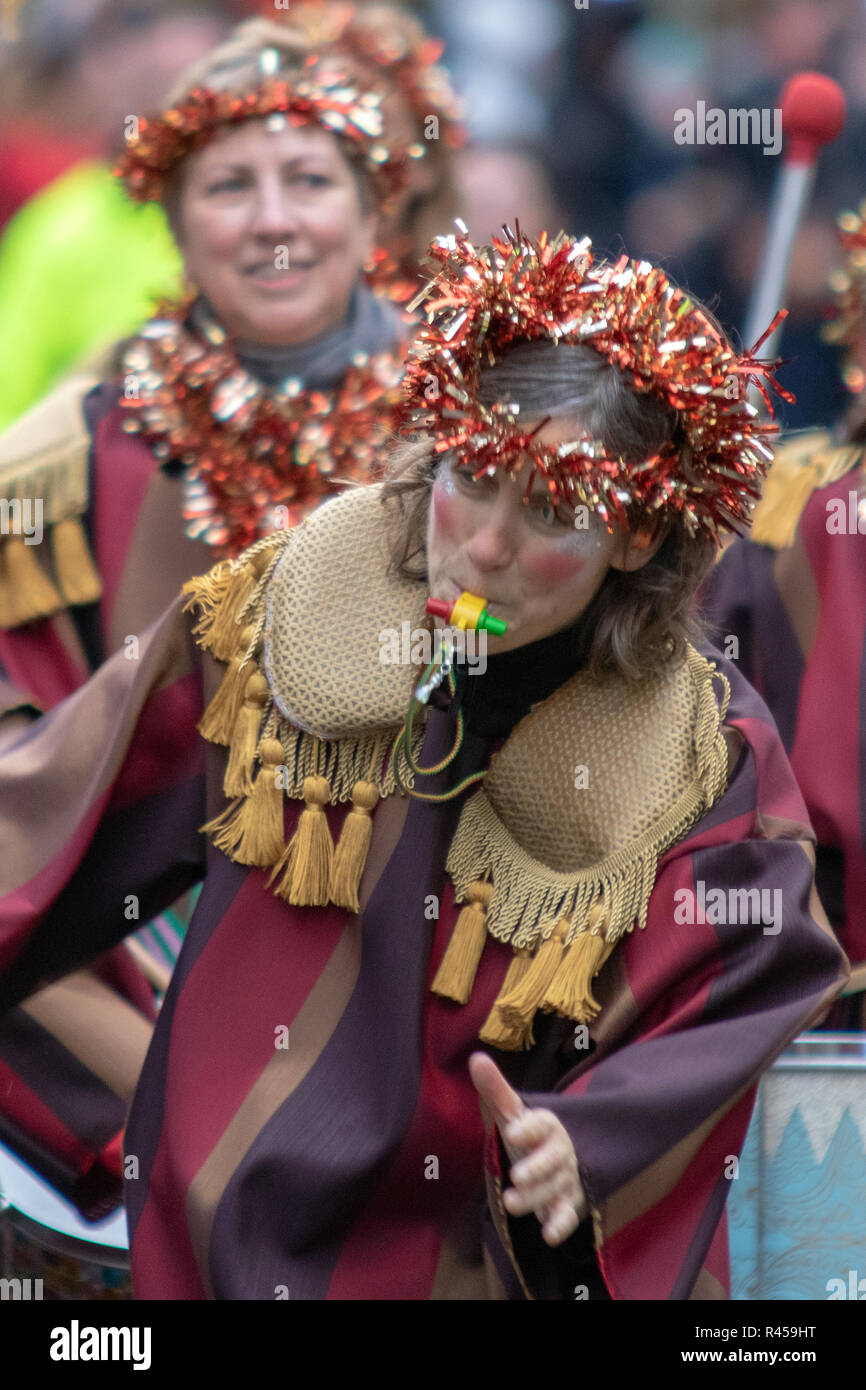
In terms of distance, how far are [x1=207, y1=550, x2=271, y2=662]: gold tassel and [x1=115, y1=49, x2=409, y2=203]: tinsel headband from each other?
126cm

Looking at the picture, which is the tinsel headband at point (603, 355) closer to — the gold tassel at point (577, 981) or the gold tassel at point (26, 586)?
the gold tassel at point (577, 981)

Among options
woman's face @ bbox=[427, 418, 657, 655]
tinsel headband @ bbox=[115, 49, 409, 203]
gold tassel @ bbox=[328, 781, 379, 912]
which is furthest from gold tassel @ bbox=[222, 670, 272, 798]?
tinsel headband @ bbox=[115, 49, 409, 203]

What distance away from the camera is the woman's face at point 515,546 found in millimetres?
→ 1690

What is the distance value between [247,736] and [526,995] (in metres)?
0.37

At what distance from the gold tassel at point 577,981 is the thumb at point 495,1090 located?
0.39 ft

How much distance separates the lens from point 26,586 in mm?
2754

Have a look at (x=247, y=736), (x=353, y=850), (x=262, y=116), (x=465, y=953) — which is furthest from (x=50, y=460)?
(x=465, y=953)

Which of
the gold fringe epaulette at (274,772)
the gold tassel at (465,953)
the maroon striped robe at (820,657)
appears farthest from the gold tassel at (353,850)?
the maroon striped robe at (820,657)

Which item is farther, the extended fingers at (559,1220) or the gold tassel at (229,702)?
the gold tassel at (229,702)

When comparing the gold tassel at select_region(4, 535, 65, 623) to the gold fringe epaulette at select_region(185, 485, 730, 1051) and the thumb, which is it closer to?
the gold fringe epaulette at select_region(185, 485, 730, 1051)

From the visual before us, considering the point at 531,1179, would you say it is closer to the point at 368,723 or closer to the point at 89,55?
the point at 368,723

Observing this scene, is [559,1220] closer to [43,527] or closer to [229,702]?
[229,702]
